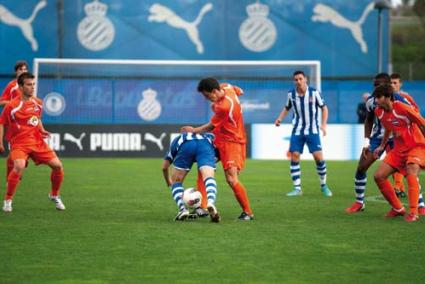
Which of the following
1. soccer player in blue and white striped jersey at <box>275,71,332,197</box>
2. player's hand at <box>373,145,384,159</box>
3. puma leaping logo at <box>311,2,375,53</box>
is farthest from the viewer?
puma leaping logo at <box>311,2,375,53</box>

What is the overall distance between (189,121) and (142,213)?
16.2 meters

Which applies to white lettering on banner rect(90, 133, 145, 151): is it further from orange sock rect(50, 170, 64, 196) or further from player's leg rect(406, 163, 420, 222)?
player's leg rect(406, 163, 420, 222)

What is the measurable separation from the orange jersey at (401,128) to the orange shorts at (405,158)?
5 cm

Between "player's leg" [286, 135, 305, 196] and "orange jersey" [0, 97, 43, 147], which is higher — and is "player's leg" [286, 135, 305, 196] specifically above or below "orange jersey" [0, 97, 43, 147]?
below

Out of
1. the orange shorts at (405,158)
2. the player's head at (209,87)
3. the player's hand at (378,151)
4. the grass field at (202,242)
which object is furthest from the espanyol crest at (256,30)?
the player's head at (209,87)

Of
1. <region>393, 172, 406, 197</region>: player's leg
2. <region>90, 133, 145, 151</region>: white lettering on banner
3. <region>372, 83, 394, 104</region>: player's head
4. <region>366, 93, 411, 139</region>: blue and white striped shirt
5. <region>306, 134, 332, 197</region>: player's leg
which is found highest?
<region>372, 83, 394, 104</region>: player's head

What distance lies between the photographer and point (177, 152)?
11.5 meters

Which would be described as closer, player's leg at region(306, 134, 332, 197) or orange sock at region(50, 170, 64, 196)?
orange sock at region(50, 170, 64, 196)

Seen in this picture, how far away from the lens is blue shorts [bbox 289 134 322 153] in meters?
16.3

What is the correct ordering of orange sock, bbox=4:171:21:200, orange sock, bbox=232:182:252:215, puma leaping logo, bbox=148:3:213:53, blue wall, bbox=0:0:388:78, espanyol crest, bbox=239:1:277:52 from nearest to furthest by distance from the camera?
orange sock, bbox=232:182:252:215 < orange sock, bbox=4:171:21:200 < blue wall, bbox=0:0:388:78 < puma leaping logo, bbox=148:3:213:53 < espanyol crest, bbox=239:1:277:52

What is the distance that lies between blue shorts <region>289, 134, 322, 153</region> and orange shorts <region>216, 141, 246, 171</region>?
476 centimetres

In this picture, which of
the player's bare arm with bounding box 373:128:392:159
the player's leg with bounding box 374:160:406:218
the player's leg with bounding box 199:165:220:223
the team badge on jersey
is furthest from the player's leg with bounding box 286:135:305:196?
the team badge on jersey

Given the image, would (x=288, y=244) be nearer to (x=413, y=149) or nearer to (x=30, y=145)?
(x=413, y=149)

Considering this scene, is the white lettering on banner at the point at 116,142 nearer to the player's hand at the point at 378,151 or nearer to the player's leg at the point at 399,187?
the player's leg at the point at 399,187
